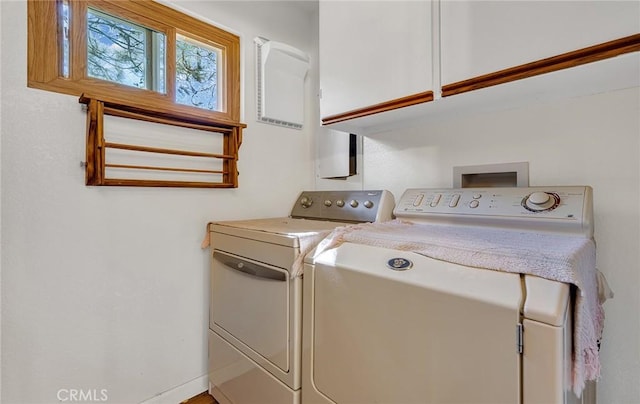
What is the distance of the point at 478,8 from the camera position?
1.02m

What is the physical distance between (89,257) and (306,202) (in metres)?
1.10

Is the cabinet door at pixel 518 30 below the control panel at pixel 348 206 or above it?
above

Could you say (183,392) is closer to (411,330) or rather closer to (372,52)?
(411,330)

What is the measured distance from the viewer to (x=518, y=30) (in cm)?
95

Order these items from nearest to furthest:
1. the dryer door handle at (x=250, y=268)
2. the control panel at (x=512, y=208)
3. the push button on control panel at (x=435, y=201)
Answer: the control panel at (x=512, y=208) < the dryer door handle at (x=250, y=268) < the push button on control panel at (x=435, y=201)

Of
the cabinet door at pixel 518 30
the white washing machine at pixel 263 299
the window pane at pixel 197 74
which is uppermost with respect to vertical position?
the window pane at pixel 197 74

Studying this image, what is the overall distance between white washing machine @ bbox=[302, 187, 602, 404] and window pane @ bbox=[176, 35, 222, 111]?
46.8 inches

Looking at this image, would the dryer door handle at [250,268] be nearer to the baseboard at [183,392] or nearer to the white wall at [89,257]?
the white wall at [89,257]

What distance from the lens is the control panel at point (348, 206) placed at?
4.78ft

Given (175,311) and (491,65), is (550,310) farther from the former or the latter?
(175,311)

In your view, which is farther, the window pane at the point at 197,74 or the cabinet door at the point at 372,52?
the window pane at the point at 197,74

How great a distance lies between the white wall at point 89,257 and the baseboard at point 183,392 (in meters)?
0.02

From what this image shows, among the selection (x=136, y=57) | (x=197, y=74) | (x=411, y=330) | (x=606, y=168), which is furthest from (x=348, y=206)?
(x=136, y=57)

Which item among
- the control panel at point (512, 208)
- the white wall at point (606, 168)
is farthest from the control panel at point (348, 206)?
the white wall at point (606, 168)
